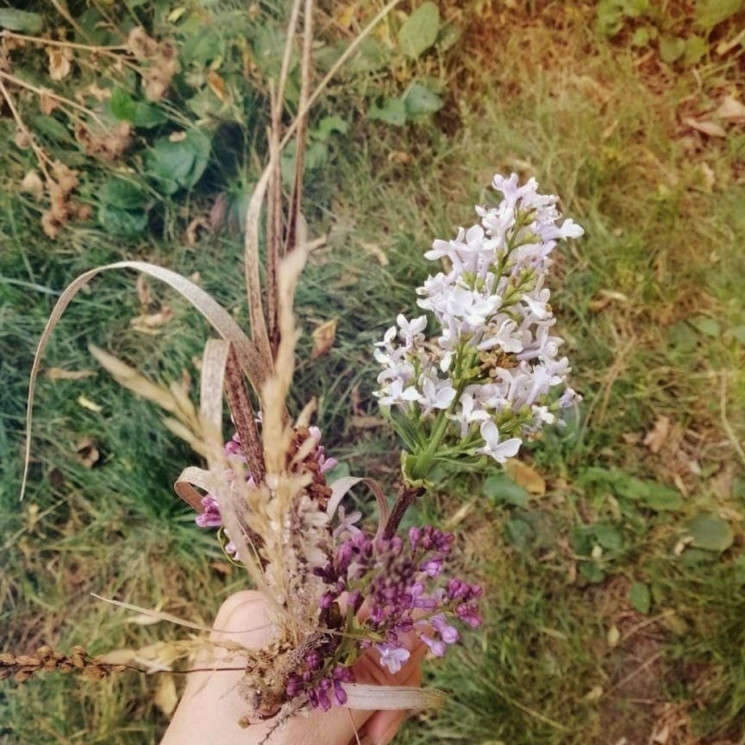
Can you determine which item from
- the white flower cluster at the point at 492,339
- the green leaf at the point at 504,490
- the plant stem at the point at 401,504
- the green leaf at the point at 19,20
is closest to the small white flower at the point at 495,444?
the white flower cluster at the point at 492,339

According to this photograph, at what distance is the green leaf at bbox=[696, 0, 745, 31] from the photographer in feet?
5.24

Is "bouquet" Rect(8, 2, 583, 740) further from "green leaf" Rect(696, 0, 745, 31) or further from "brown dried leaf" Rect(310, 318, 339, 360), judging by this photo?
"green leaf" Rect(696, 0, 745, 31)

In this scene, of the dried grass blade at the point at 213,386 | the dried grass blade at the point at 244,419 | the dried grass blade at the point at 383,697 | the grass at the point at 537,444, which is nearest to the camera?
the dried grass blade at the point at 213,386

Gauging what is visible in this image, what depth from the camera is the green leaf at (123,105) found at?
61.6 inches

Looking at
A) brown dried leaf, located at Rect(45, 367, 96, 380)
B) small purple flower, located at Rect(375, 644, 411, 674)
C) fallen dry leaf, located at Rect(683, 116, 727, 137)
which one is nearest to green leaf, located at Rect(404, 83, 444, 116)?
fallen dry leaf, located at Rect(683, 116, 727, 137)

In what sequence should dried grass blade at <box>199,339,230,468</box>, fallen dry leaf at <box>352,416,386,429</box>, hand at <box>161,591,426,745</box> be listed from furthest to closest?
1. fallen dry leaf at <box>352,416,386,429</box>
2. hand at <box>161,591,426,745</box>
3. dried grass blade at <box>199,339,230,468</box>

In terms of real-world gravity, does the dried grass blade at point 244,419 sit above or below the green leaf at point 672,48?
below

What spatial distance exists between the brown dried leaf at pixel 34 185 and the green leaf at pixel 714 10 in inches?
52.7

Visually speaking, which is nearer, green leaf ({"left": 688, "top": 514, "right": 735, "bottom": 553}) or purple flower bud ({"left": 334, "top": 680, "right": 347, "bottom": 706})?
purple flower bud ({"left": 334, "top": 680, "right": 347, "bottom": 706})

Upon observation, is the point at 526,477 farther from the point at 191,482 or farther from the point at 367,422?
the point at 191,482

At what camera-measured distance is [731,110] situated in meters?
1.64

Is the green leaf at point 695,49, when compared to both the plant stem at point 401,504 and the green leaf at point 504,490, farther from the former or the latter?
the plant stem at point 401,504

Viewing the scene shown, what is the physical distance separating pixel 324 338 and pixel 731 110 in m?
0.92

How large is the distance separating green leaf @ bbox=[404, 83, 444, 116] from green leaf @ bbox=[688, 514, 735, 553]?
0.91 metres
